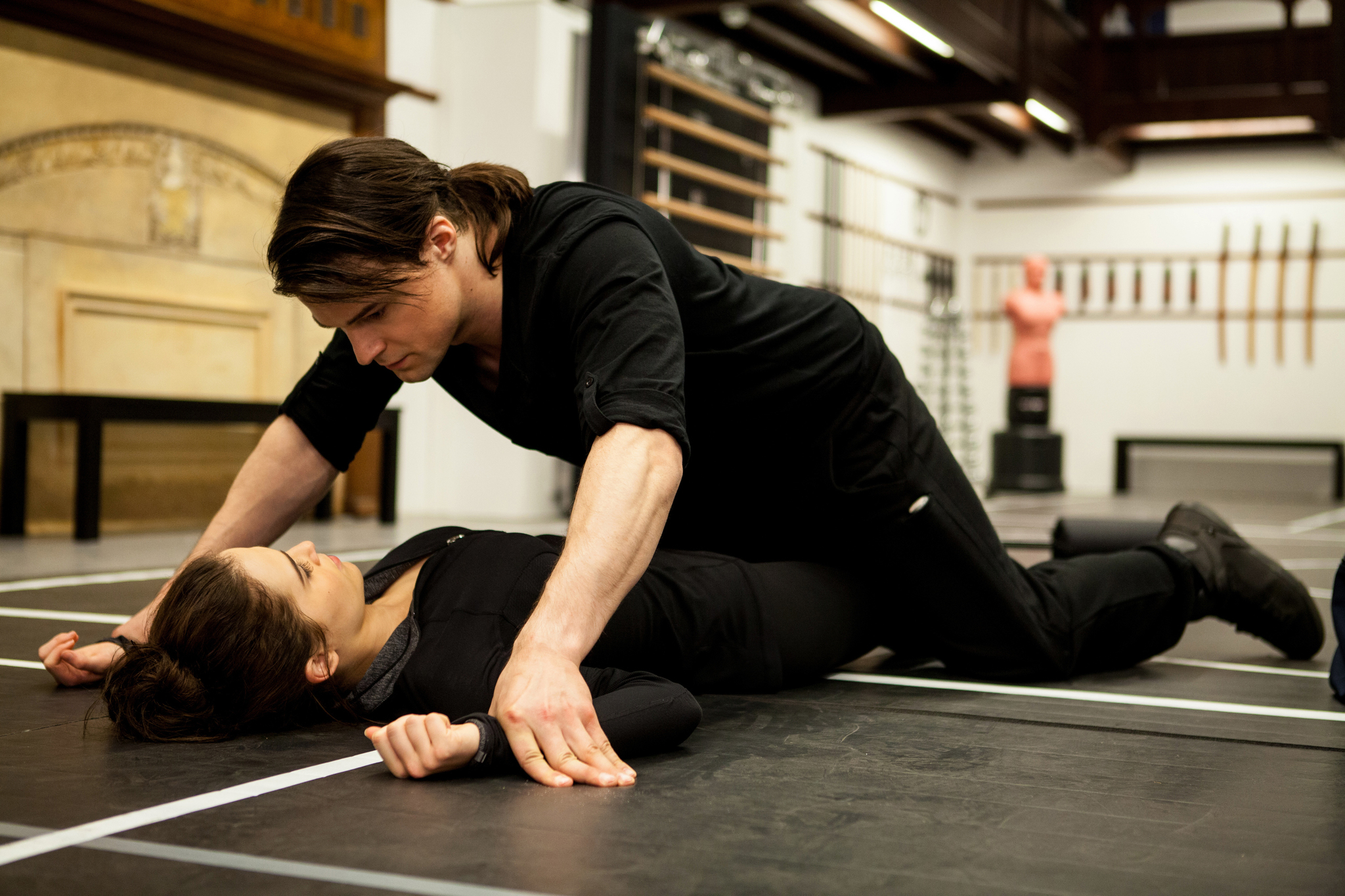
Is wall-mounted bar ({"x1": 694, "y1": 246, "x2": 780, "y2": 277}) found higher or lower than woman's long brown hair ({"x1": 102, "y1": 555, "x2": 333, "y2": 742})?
higher

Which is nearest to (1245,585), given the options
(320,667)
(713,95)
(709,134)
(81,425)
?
(320,667)

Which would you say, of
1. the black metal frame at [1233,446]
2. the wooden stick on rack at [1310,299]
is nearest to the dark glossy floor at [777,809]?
the black metal frame at [1233,446]

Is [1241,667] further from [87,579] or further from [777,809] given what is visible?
[87,579]

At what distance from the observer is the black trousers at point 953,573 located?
6.71 feet

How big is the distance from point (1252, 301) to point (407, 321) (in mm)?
10864

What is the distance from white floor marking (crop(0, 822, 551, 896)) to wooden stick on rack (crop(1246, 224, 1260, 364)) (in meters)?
11.3

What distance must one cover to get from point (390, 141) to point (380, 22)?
475 cm

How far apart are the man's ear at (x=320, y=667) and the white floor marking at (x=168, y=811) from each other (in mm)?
136

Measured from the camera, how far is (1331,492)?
10.8 metres

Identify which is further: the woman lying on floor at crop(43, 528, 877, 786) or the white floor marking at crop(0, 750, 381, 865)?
the woman lying on floor at crop(43, 528, 877, 786)

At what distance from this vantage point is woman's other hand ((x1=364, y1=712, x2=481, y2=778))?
1430mm

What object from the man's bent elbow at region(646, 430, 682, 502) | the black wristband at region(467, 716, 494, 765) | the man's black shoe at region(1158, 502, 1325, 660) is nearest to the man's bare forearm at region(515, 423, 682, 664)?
the man's bent elbow at region(646, 430, 682, 502)

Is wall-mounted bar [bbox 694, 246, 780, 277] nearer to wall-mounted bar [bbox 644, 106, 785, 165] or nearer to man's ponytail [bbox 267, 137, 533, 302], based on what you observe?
wall-mounted bar [bbox 644, 106, 785, 165]

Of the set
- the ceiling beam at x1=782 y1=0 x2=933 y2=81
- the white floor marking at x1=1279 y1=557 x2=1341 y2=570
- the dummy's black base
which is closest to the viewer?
the white floor marking at x1=1279 y1=557 x2=1341 y2=570
